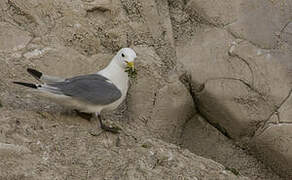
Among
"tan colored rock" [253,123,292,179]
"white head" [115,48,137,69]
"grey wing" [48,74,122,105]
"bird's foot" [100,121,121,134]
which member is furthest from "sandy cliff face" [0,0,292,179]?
"white head" [115,48,137,69]

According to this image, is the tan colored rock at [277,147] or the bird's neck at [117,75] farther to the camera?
the tan colored rock at [277,147]

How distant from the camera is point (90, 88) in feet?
13.1

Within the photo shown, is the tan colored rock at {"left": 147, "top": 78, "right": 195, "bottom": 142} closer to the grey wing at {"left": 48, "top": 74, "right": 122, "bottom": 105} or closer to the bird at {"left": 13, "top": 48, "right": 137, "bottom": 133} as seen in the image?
the bird at {"left": 13, "top": 48, "right": 137, "bottom": 133}

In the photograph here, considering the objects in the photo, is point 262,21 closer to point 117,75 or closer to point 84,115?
point 117,75

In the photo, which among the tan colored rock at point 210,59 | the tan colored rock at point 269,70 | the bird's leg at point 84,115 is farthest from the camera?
the tan colored rock at point 210,59

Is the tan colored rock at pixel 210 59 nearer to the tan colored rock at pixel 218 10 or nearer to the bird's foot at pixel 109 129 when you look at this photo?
the tan colored rock at pixel 218 10

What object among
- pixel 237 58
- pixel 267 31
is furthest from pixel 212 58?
pixel 267 31

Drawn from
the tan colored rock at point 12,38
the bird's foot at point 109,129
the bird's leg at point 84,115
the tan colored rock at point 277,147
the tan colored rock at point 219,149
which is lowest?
the tan colored rock at point 219,149

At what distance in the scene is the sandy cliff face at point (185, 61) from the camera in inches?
180

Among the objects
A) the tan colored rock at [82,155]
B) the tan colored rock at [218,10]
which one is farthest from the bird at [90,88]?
the tan colored rock at [218,10]

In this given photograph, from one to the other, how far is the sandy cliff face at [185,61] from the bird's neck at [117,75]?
33 cm

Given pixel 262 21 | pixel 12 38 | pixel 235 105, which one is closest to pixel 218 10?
pixel 262 21

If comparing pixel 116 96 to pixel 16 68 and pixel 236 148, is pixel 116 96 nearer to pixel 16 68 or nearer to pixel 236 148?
pixel 16 68

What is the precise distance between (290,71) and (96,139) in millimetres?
1764
